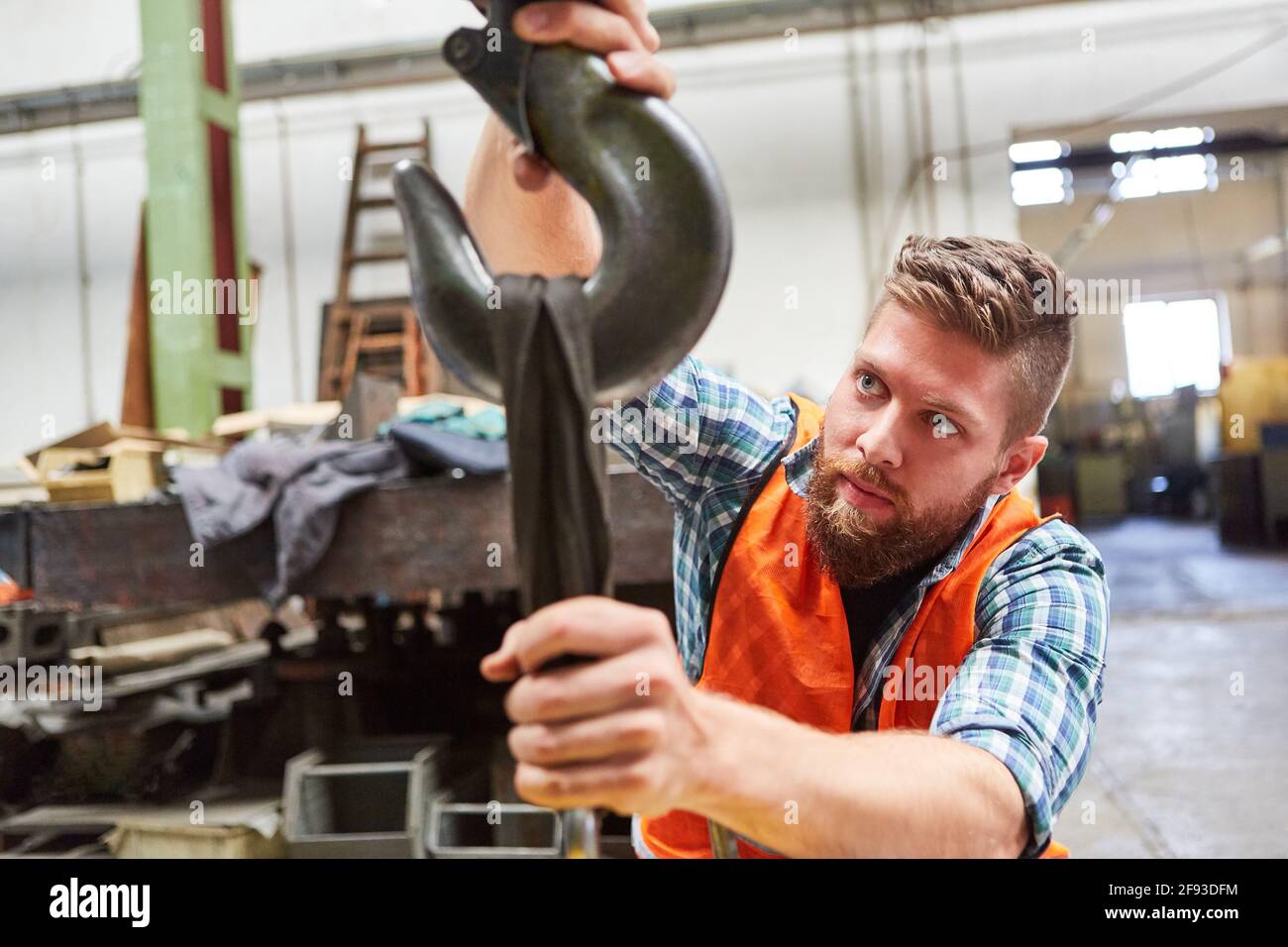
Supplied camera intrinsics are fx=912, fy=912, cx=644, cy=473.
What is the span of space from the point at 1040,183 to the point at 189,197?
523 centimetres

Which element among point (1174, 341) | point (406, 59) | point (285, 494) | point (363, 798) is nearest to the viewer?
point (285, 494)

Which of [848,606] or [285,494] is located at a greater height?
[285,494]

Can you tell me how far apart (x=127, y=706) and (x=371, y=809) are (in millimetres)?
1026

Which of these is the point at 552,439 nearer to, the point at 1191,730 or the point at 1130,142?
the point at 1191,730

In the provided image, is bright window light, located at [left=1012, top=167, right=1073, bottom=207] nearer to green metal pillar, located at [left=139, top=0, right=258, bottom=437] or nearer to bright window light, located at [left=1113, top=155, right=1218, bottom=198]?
bright window light, located at [left=1113, top=155, right=1218, bottom=198]

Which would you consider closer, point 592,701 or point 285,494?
point 592,701

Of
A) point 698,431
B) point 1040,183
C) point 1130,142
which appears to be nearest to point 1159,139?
point 1130,142

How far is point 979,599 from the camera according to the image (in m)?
0.62

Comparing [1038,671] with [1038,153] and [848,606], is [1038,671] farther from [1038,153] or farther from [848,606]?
[1038,153]

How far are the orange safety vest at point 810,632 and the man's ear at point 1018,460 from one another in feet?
0.11

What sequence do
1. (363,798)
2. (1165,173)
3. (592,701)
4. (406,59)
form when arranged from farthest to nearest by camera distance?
(1165,173) < (406,59) < (363,798) < (592,701)

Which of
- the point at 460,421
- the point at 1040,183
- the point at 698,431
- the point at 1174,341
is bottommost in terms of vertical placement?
the point at 698,431

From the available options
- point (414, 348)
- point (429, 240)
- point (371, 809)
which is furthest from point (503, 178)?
point (414, 348)
